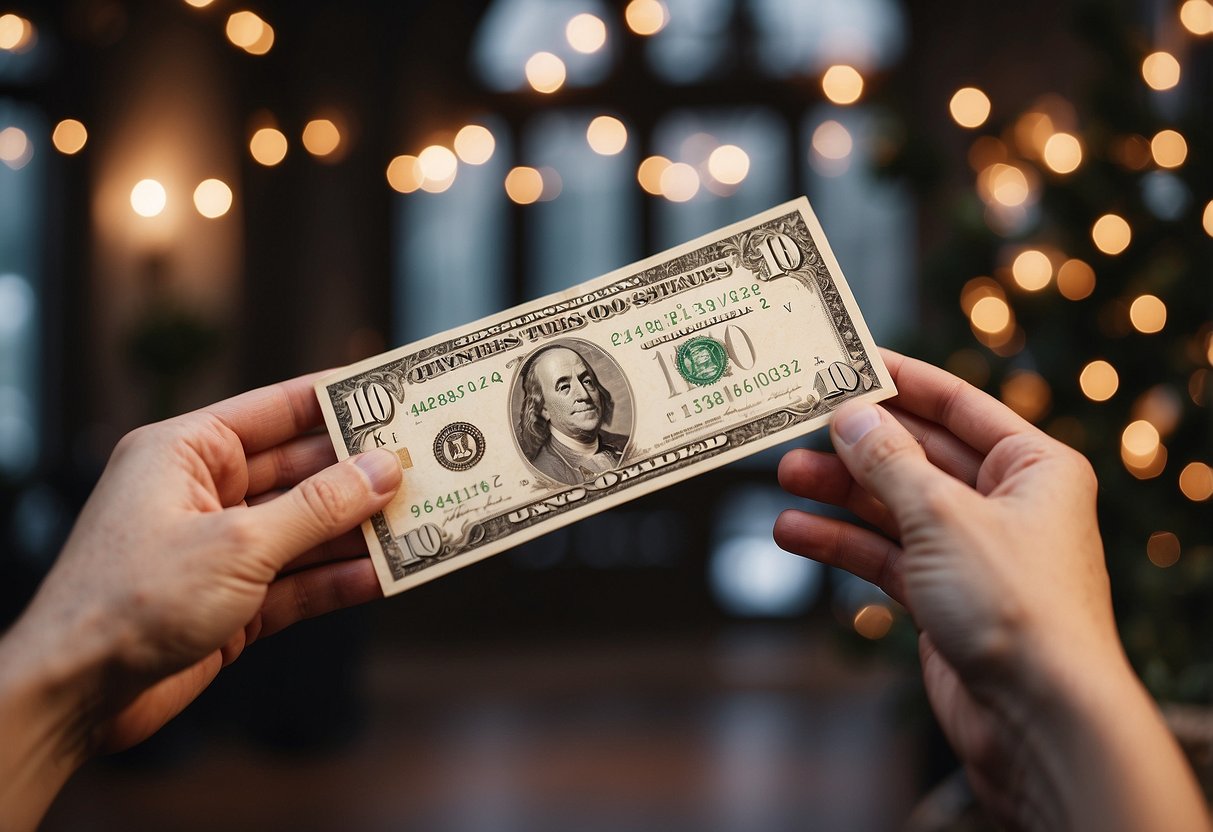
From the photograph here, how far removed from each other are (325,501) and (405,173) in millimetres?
4526

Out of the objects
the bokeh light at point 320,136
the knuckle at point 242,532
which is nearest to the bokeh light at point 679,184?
the bokeh light at point 320,136

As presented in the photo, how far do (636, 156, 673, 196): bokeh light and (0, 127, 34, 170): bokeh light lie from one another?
334 centimetres

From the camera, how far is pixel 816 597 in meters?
5.12

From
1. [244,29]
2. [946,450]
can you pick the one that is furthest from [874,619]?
[244,29]

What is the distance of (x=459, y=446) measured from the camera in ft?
4.02

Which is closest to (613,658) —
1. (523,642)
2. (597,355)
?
(523,642)

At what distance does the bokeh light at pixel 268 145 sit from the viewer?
4.89 metres

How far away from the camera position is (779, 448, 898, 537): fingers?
117 centimetres

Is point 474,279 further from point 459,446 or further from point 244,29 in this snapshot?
point 459,446

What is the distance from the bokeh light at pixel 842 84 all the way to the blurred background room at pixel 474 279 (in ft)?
0.09

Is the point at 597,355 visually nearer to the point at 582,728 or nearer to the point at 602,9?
the point at 582,728

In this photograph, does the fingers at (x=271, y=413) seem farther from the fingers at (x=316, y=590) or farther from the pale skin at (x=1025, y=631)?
the pale skin at (x=1025, y=631)

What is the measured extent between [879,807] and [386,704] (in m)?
2.23

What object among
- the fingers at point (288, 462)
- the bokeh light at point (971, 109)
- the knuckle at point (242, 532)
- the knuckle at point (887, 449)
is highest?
the bokeh light at point (971, 109)
